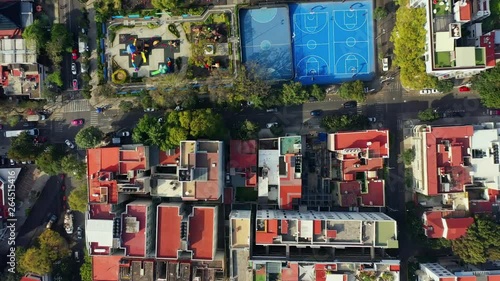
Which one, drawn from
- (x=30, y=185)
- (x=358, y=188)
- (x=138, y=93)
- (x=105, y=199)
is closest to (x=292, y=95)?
(x=358, y=188)

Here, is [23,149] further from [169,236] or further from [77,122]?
[169,236]

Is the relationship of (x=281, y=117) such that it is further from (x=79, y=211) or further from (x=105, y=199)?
(x=79, y=211)

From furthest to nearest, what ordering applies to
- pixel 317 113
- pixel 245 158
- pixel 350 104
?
pixel 317 113 < pixel 350 104 < pixel 245 158

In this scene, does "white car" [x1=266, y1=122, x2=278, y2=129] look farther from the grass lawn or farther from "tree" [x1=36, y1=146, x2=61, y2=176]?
"tree" [x1=36, y1=146, x2=61, y2=176]

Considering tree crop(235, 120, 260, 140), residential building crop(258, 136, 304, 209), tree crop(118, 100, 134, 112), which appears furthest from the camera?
tree crop(118, 100, 134, 112)

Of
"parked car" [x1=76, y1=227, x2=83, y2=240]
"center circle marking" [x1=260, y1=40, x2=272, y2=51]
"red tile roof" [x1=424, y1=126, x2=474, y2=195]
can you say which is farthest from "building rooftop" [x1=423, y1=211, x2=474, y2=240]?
"parked car" [x1=76, y1=227, x2=83, y2=240]

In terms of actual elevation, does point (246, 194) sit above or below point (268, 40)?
below

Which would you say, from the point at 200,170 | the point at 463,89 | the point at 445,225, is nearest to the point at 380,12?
the point at 463,89
